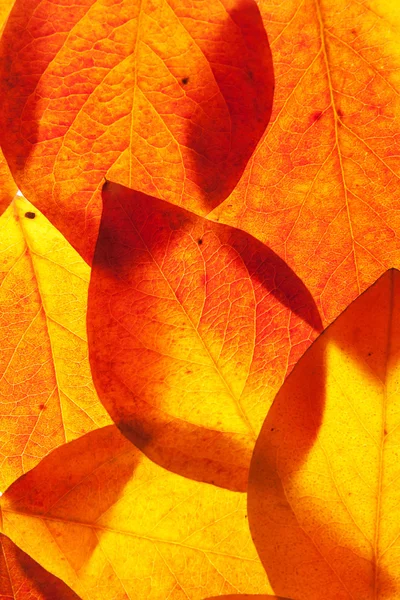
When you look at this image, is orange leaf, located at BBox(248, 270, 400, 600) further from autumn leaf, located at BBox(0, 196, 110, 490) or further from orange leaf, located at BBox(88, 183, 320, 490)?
autumn leaf, located at BBox(0, 196, 110, 490)

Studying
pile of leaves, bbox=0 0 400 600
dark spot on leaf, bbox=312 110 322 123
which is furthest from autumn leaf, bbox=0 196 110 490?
dark spot on leaf, bbox=312 110 322 123

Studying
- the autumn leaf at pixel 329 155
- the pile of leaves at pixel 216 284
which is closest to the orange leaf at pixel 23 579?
the pile of leaves at pixel 216 284

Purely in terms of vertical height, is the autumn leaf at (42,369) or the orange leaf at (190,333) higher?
the orange leaf at (190,333)

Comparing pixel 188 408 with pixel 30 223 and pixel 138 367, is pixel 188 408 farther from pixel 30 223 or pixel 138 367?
pixel 30 223

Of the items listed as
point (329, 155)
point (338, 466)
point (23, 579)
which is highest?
point (329, 155)

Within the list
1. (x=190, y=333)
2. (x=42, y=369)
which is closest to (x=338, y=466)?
(x=190, y=333)

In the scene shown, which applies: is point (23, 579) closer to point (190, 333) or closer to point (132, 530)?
point (132, 530)

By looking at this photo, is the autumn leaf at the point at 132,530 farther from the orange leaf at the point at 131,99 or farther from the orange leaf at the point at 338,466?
the orange leaf at the point at 131,99

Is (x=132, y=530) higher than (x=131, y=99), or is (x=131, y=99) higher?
(x=131, y=99)
